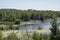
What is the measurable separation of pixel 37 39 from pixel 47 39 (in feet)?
6.09

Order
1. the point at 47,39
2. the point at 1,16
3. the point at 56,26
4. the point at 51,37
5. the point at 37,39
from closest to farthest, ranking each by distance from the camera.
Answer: the point at 37,39 < the point at 47,39 < the point at 51,37 < the point at 56,26 < the point at 1,16

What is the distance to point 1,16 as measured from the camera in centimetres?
4594

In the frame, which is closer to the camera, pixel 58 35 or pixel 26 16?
pixel 58 35

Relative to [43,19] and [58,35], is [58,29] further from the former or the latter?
[43,19]

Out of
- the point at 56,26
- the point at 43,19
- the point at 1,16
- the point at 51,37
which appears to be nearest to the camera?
the point at 51,37

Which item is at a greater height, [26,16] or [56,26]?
[56,26]

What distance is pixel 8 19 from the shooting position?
1693 inches

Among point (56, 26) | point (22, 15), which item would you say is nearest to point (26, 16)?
point (22, 15)

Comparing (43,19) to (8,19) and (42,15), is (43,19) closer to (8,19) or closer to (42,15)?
(42,15)

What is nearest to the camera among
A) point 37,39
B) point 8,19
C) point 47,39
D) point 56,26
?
point 37,39

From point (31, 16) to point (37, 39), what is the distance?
38.4 m

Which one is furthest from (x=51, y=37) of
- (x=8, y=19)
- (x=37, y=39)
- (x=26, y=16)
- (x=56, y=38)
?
(x=26, y=16)

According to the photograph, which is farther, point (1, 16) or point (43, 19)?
point (43, 19)

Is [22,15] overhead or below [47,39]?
below
